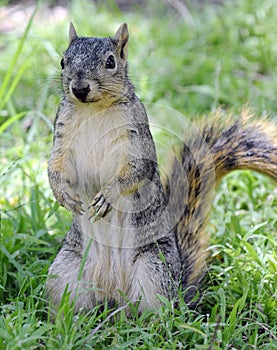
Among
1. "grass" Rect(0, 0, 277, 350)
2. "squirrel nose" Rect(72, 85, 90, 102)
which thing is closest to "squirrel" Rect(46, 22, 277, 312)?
"squirrel nose" Rect(72, 85, 90, 102)

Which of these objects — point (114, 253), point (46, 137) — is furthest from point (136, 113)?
point (46, 137)

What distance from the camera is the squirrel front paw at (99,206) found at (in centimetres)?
273

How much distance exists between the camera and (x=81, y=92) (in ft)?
8.45

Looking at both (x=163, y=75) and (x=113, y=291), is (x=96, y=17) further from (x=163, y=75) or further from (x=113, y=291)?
(x=113, y=291)

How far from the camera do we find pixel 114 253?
2834 mm

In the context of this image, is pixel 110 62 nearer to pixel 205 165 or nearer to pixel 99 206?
pixel 99 206

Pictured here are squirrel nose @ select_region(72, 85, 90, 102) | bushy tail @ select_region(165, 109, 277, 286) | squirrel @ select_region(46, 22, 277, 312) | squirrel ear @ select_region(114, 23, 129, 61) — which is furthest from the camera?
bushy tail @ select_region(165, 109, 277, 286)

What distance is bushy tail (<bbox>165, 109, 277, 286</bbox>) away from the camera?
3203 millimetres

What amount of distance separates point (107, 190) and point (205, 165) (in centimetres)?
71

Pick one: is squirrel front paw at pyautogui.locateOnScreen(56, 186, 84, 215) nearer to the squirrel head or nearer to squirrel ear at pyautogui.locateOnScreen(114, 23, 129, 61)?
the squirrel head

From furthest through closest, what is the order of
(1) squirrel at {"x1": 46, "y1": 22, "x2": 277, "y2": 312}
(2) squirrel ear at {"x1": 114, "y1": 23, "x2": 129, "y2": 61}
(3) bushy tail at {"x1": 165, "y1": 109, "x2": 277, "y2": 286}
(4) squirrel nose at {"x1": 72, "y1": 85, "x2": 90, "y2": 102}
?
(3) bushy tail at {"x1": 165, "y1": 109, "x2": 277, "y2": 286}
(2) squirrel ear at {"x1": 114, "y1": 23, "x2": 129, "y2": 61}
(1) squirrel at {"x1": 46, "y1": 22, "x2": 277, "y2": 312}
(4) squirrel nose at {"x1": 72, "y1": 85, "x2": 90, "y2": 102}

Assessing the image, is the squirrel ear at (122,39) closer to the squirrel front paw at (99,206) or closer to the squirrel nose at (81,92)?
the squirrel nose at (81,92)

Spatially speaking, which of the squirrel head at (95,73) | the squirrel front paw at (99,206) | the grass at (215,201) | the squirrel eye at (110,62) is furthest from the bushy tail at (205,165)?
the squirrel eye at (110,62)

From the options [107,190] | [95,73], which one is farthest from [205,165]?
[95,73]
